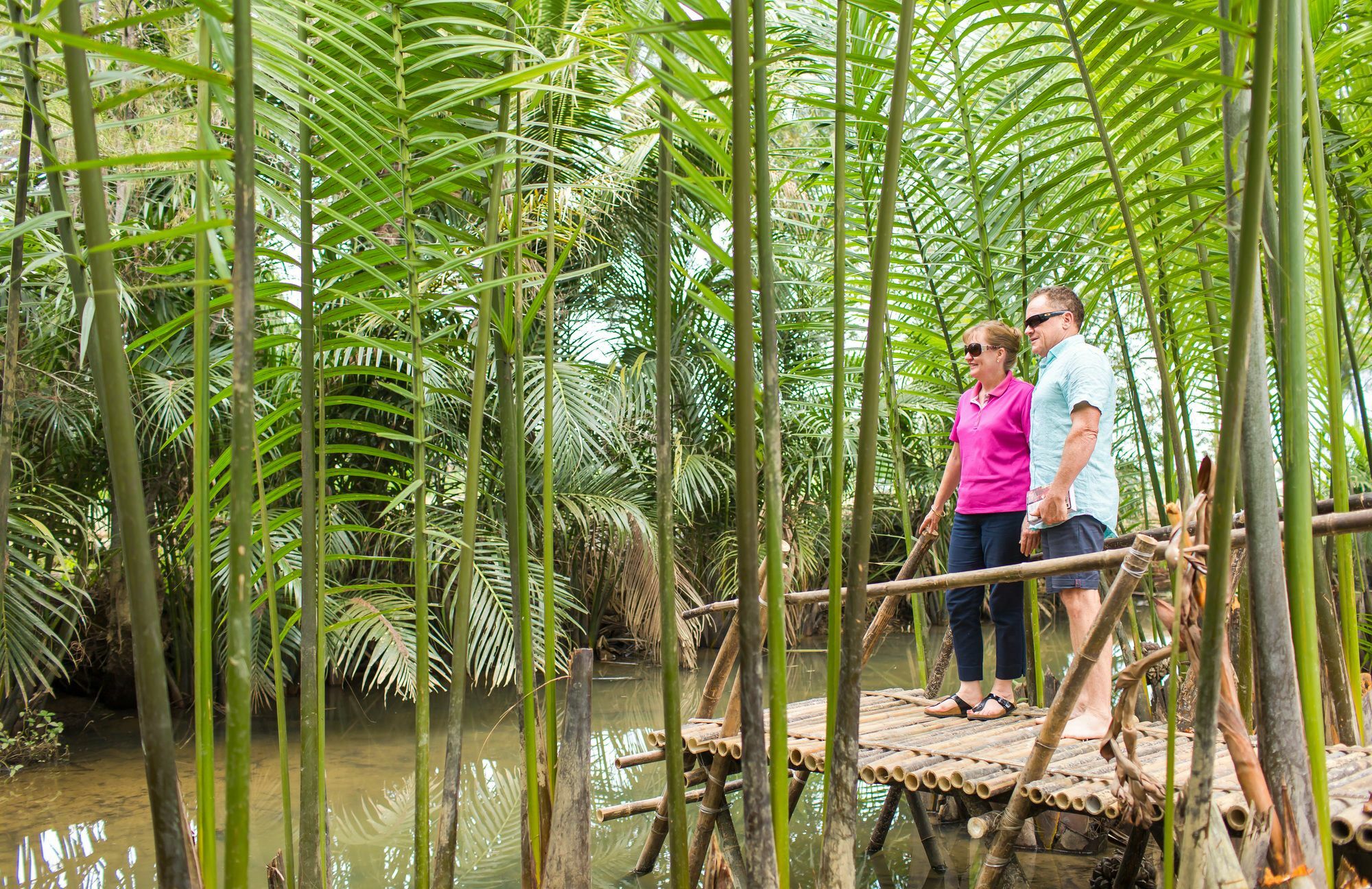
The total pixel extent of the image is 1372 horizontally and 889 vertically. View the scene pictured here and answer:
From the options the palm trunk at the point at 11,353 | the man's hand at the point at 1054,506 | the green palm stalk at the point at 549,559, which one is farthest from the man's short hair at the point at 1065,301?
the palm trunk at the point at 11,353

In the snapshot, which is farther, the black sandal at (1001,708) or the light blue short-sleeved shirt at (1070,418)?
the black sandal at (1001,708)

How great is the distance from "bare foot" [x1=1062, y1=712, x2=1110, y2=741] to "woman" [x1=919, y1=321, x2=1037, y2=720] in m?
0.34

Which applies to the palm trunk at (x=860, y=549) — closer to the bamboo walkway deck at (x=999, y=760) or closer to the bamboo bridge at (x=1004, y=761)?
the bamboo bridge at (x=1004, y=761)

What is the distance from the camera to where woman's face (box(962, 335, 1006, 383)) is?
2.92 m

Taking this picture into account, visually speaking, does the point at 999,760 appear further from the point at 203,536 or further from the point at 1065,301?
the point at 203,536

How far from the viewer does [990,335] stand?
293cm

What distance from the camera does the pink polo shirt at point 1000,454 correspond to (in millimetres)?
2881

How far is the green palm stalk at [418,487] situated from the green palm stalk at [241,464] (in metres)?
0.35

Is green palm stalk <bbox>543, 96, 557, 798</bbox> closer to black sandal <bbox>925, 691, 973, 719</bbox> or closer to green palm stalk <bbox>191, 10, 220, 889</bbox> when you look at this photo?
green palm stalk <bbox>191, 10, 220, 889</bbox>

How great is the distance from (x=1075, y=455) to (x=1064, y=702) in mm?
912

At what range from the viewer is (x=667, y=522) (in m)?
1.26

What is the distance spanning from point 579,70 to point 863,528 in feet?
14.9

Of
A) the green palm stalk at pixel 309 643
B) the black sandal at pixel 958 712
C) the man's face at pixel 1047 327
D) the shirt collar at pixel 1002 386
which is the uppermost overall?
the man's face at pixel 1047 327

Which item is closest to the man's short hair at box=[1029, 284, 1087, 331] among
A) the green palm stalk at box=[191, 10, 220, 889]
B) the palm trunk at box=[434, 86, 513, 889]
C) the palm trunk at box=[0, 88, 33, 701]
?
the palm trunk at box=[434, 86, 513, 889]
